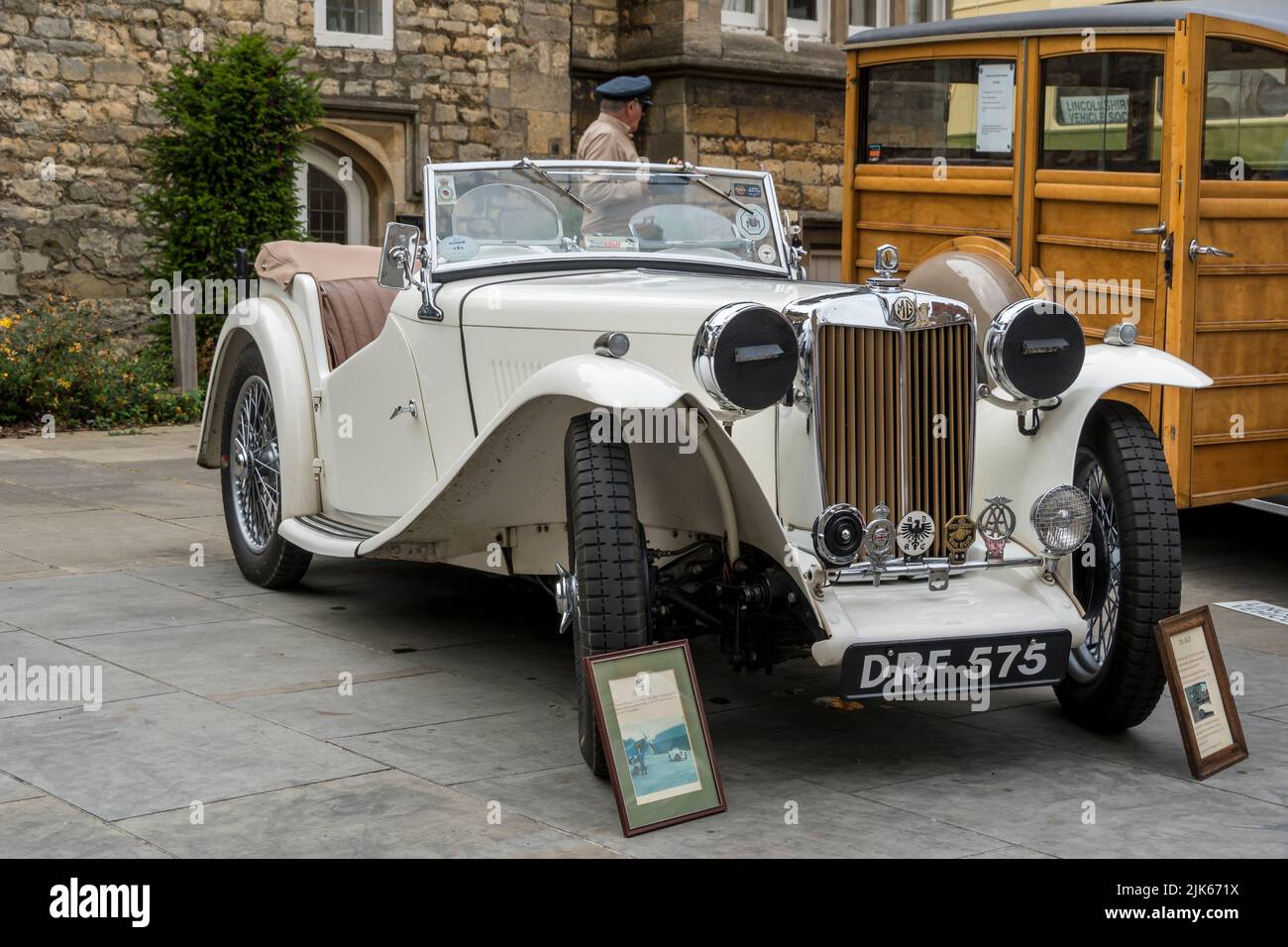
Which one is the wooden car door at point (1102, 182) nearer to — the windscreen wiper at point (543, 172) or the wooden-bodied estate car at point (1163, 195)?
the wooden-bodied estate car at point (1163, 195)

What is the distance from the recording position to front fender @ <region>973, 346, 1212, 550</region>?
452 centimetres

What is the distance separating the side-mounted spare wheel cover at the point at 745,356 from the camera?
410 centimetres

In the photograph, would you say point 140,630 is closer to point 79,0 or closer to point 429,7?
point 79,0

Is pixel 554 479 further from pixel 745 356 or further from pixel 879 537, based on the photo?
pixel 879 537

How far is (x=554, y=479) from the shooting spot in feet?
15.8

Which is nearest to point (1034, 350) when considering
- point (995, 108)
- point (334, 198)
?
point (995, 108)

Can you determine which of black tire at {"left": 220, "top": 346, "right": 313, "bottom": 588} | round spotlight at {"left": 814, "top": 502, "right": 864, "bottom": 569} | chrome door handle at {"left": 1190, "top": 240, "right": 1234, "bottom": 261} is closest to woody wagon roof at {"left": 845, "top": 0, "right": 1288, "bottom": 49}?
chrome door handle at {"left": 1190, "top": 240, "right": 1234, "bottom": 261}

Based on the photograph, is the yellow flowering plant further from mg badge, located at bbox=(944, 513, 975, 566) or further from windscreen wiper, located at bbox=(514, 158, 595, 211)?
mg badge, located at bbox=(944, 513, 975, 566)

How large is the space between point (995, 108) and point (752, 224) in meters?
2.03

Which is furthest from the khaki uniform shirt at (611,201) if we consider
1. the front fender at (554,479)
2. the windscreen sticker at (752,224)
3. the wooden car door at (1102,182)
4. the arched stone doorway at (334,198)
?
the arched stone doorway at (334,198)

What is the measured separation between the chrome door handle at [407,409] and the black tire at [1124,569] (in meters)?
2.19

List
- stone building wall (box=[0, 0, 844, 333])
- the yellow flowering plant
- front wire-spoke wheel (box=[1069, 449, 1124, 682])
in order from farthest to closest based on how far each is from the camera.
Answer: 1. stone building wall (box=[0, 0, 844, 333])
2. the yellow flowering plant
3. front wire-spoke wheel (box=[1069, 449, 1124, 682])

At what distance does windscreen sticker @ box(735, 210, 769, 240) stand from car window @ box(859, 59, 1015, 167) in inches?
74.9
